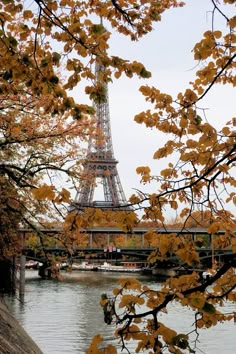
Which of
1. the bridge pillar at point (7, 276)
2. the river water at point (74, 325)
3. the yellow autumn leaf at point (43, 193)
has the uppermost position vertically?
the yellow autumn leaf at point (43, 193)

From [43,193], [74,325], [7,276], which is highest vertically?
[43,193]

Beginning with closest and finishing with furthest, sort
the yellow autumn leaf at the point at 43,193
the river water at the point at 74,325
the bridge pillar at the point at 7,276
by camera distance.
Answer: the yellow autumn leaf at the point at 43,193 → the river water at the point at 74,325 → the bridge pillar at the point at 7,276

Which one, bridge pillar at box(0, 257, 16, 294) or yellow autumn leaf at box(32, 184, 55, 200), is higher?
yellow autumn leaf at box(32, 184, 55, 200)

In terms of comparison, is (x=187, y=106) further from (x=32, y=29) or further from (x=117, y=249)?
(x=117, y=249)

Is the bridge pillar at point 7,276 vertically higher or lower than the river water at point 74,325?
higher

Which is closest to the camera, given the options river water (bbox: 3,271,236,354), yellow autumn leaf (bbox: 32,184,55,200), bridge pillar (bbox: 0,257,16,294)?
yellow autumn leaf (bbox: 32,184,55,200)

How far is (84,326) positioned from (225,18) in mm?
25302

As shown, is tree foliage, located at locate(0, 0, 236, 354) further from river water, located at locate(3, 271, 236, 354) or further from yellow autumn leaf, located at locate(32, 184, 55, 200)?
river water, located at locate(3, 271, 236, 354)

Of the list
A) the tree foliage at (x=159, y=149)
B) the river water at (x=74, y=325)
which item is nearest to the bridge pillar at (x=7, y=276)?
the river water at (x=74, y=325)

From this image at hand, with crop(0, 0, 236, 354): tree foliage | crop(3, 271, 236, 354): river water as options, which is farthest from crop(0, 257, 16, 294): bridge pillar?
crop(0, 0, 236, 354): tree foliage

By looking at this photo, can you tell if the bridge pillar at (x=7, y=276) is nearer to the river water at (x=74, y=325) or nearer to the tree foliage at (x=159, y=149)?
the river water at (x=74, y=325)

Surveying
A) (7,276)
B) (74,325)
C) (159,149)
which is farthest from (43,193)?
(7,276)

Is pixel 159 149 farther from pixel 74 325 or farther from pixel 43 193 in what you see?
pixel 74 325

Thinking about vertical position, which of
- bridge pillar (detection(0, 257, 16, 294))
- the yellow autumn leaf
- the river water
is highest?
the yellow autumn leaf
